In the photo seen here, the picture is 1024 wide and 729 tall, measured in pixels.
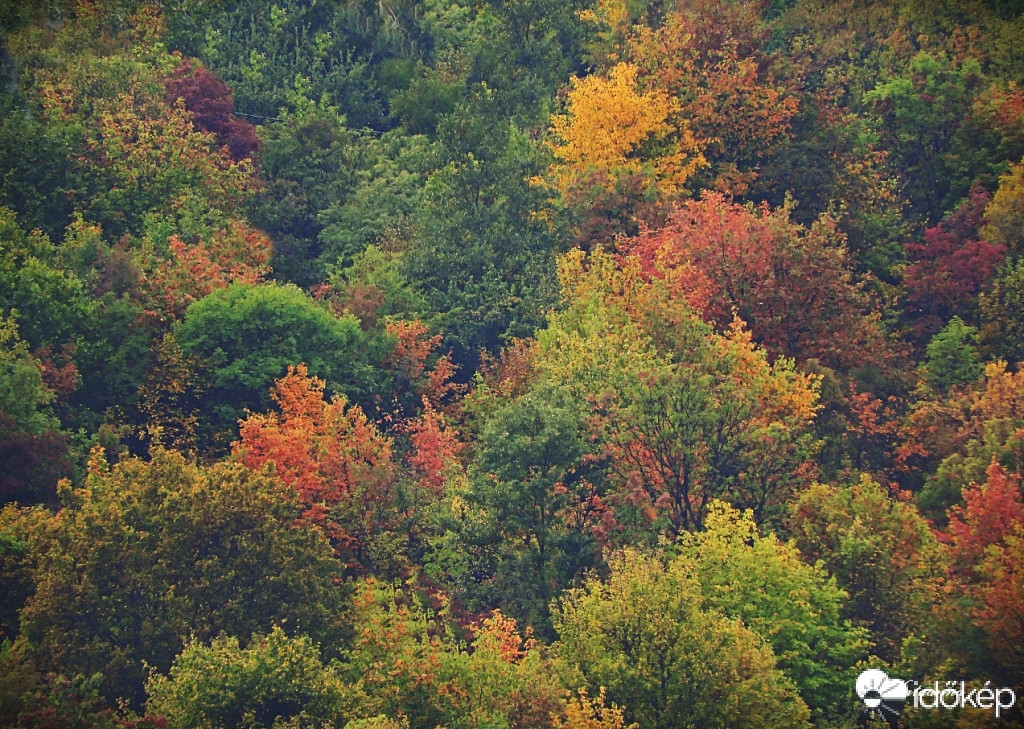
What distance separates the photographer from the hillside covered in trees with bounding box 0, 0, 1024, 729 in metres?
52.3

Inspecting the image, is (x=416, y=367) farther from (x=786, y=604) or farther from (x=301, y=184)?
(x=786, y=604)

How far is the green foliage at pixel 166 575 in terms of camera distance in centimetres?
5366

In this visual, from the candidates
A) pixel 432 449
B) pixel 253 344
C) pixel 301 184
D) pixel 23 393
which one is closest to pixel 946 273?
pixel 432 449

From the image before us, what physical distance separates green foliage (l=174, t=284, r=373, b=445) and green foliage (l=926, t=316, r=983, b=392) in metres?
26.0

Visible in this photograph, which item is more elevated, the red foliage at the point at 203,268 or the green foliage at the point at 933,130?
the green foliage at the point at 933,130

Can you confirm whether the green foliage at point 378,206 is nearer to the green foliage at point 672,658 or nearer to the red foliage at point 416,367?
the red foliage at point 416,367

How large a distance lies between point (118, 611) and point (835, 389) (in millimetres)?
32297

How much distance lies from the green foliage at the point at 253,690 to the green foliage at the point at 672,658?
7.61 metres

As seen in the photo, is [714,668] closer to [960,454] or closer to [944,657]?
[944,657]

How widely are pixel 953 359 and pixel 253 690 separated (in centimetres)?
3867

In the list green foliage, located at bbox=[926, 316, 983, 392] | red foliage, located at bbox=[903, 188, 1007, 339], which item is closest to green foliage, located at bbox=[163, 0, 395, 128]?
red foliage, located at bbox=[903, 188, 1007, 339]

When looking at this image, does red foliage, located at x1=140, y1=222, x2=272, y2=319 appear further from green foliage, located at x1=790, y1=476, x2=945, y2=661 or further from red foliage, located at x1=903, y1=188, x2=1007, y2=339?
red foliage, located at x1=903, y1=188, x2=1007, y2=339

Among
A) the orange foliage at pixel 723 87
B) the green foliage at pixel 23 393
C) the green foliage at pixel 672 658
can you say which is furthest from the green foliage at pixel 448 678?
the orange foliage at pixel 723 87

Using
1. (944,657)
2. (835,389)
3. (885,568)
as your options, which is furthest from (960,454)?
(944,657)
